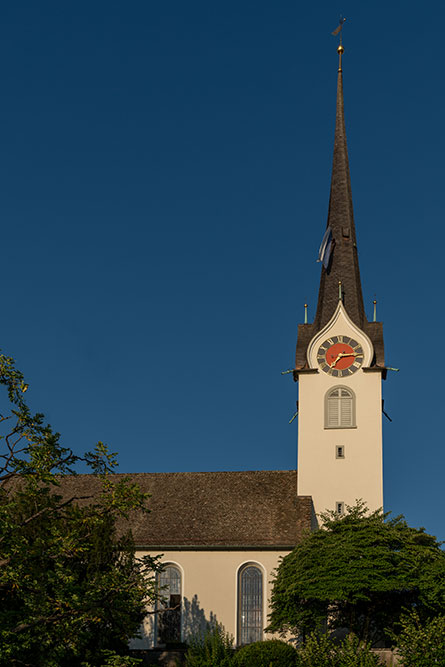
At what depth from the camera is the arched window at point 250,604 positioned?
133 ft

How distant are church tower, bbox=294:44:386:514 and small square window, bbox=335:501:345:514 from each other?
0.05 m

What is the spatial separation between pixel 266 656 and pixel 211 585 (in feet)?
26.7

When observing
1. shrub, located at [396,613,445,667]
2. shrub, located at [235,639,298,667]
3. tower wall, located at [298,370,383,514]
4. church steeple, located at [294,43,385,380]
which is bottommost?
shrub, located at [235,639,298,667]

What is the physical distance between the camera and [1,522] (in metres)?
20.4

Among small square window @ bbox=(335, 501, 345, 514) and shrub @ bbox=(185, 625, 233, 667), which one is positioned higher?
small square window @ bbox=(335, 501, 345, 514)

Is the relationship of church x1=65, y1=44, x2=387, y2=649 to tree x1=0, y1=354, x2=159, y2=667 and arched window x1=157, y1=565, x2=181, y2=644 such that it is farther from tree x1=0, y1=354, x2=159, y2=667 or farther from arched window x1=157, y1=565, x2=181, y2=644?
tree x1=0, y1=354, x2=159, y2=667

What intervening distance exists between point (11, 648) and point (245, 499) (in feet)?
77.9

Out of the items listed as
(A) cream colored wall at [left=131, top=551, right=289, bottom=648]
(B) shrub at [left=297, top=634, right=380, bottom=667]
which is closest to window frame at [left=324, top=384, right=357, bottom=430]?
(A) cream colored wall at [left=131, top=551, right=289, bottom=648]

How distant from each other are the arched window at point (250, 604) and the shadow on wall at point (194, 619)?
128 cm

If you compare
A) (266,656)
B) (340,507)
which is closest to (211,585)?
(340,507)

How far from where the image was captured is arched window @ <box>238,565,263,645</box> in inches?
1596

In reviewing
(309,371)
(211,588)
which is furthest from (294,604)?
(309,371)

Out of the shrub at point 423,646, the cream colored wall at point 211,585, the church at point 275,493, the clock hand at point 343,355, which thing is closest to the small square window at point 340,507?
the church at point 275,493

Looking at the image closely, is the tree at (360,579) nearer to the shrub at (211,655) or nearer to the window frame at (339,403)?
the shrub at (211,655)
